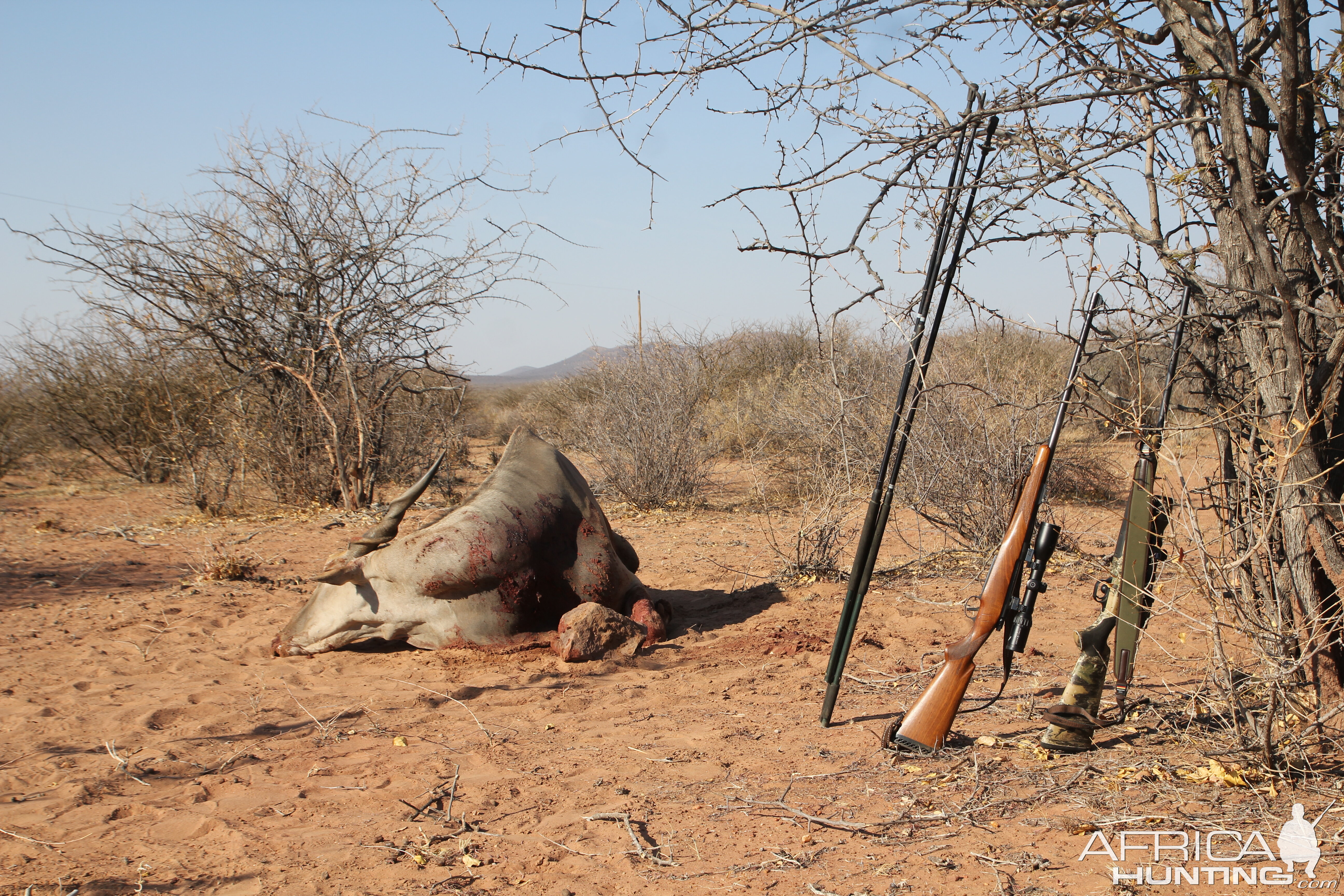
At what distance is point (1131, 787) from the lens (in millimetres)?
2943

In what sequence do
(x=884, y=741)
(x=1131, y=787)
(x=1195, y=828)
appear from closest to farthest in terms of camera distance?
(x=1195, y=828)
(x=1131, y=787)
(x=884, y=741)

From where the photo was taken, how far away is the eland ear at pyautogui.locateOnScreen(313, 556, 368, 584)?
500 cm

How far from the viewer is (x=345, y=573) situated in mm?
5020

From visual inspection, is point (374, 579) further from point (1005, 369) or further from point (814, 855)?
point (1005, 369)

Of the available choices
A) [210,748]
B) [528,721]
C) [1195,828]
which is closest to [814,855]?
[1195,828]

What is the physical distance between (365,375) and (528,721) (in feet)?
25.7

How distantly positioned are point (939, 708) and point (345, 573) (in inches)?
132

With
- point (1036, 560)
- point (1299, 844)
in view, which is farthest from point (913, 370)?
point (1299, 844)

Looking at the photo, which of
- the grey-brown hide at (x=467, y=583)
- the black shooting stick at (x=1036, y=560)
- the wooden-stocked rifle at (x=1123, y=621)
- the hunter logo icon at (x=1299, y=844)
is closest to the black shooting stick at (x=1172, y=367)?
the wooden-stocked rifle at (x=1123, y=621)

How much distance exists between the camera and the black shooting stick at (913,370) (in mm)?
3152

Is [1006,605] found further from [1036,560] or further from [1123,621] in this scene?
[1123,621]

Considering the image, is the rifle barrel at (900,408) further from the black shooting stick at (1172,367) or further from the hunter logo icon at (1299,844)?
the hunter logo icon at (1299,844)

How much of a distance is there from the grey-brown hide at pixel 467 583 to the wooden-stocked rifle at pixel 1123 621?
282 cm

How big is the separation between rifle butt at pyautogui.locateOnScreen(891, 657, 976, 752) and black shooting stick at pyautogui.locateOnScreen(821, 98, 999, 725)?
1.12 feet
